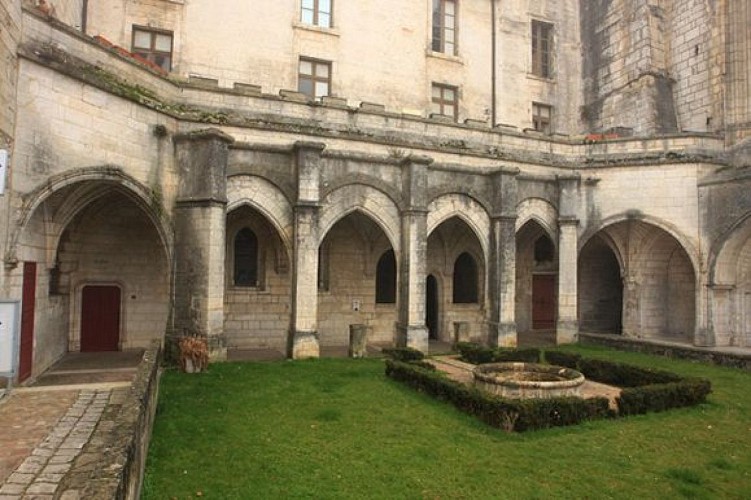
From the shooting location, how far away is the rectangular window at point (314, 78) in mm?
19438

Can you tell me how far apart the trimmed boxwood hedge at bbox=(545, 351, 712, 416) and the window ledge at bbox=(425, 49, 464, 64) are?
13628 mm

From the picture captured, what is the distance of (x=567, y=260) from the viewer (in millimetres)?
18078

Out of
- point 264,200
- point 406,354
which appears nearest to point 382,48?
point 264,200

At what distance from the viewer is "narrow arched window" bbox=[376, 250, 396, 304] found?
1881 cm

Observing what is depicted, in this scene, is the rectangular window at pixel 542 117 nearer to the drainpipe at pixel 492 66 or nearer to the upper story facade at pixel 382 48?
the upper story facade at pixel 382 48

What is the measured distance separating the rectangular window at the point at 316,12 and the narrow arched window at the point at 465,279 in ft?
33.5

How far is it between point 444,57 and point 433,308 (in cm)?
1021

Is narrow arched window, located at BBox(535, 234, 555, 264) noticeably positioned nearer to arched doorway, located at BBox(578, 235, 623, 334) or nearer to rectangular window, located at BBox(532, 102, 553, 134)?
arched doorway, located at BBox(578, 235, 623, 334)

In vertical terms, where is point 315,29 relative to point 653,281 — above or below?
above

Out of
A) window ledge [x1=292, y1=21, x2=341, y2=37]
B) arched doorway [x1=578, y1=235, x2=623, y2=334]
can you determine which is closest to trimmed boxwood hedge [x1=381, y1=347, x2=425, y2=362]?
arched doorway [x1=578, y1=235, x2=623, y2=334]

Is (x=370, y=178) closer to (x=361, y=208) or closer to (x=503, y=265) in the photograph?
(x=361, y=208)

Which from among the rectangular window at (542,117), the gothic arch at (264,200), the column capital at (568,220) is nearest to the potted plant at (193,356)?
the gothic arch at (264,200)

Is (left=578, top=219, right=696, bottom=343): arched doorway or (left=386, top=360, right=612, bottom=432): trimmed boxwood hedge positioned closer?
(left=386, top=360, right=612, bottom=432): trimmed boxwood hedge

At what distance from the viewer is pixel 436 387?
33.6ft
